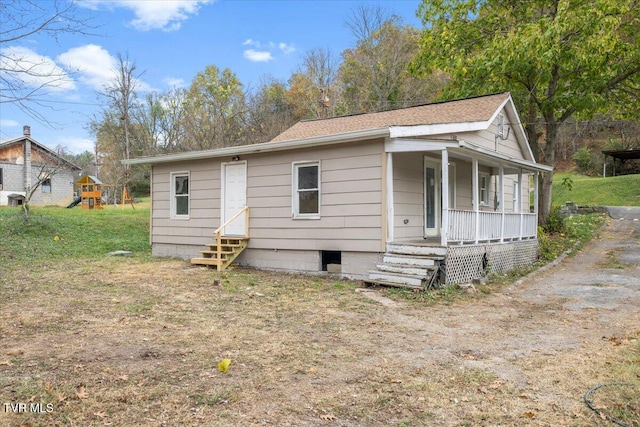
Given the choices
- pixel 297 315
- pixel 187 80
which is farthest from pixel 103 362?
pixel 187 80

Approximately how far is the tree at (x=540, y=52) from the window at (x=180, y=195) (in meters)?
9.38

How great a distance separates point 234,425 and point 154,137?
30.3m

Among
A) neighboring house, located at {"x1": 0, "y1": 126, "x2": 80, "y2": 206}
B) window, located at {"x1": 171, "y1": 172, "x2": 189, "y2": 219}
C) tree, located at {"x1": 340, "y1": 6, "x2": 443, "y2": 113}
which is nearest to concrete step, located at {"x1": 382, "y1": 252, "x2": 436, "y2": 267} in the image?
window, located at {"x1": 171, "y1": 172, "x2": 189, "y2": 219}

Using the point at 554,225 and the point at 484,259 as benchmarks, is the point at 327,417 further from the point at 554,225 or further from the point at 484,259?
the point at 554,225

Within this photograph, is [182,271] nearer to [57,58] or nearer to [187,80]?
[57,58]

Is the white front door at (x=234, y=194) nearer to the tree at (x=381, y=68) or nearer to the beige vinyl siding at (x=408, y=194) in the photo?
the beige vinyl siding at (x=408, y=194)

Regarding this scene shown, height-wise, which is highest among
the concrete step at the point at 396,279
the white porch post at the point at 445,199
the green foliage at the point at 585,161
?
the green foliage at the point at 585,161

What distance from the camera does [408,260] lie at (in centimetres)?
860

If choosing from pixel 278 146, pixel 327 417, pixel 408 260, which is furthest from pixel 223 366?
pixel 278 146

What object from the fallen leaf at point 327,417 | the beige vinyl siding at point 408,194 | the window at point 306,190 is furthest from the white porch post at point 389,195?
the fallen leaf at point 327,417

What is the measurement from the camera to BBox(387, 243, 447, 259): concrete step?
8.48 meters

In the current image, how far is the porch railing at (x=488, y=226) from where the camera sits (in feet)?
29.5

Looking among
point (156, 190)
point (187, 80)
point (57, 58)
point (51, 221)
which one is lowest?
point (51, 221)

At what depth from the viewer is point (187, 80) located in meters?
32.1
